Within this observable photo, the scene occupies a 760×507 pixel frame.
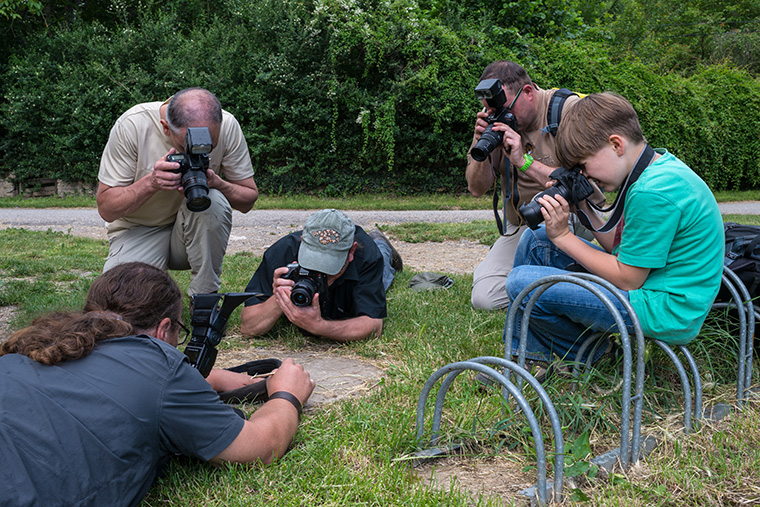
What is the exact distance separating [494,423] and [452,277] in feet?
10.7

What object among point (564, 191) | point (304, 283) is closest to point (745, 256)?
point (564, 191)

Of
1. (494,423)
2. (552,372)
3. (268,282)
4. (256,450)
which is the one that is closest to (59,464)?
(256,450)

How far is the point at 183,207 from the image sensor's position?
4.39 metres

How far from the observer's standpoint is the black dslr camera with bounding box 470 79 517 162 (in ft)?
12.9

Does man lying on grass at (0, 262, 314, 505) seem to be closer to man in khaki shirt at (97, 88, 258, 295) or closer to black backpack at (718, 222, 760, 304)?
man in khaki shirt at (97, 88, 258, 295)

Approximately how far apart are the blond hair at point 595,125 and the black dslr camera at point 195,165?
2092mm

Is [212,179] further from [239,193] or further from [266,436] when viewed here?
[266,436]

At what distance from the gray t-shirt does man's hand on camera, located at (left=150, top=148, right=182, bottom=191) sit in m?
1.96

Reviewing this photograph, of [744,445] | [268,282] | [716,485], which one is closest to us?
[716,485]

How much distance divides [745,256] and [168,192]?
358 cm

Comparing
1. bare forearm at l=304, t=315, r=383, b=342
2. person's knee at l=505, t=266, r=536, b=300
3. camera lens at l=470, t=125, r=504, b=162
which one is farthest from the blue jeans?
camera lens at l=470, t=125, r=504, b=162

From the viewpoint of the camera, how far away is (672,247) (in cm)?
242

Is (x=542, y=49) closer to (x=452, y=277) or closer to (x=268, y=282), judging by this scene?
(x=452, y=277)

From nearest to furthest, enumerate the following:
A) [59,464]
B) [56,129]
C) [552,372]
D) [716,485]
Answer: [59,464]
[716,485]
[552,372]
[56,129]
